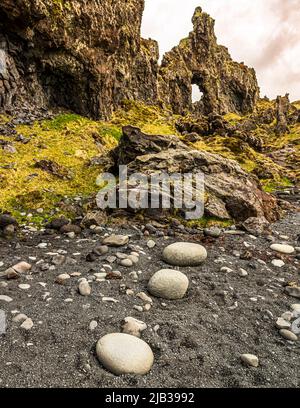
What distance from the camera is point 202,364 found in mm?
5008

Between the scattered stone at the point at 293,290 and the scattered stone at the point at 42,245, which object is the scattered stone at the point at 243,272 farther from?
the scattered stone at the point at 42,245

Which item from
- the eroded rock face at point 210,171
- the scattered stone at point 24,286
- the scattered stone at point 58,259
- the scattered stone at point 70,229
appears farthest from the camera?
the eroded rock face at point 210,171

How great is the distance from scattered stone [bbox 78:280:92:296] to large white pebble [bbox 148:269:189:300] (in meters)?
1.41

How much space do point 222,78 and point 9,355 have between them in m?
117

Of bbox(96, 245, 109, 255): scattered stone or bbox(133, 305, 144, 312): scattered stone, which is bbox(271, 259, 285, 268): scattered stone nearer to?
bbox(133, 305, 144, 312): scattered stone

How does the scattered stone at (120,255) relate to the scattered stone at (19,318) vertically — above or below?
above

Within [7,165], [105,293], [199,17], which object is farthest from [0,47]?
[199,17]

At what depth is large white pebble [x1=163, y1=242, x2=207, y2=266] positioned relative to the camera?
845cm

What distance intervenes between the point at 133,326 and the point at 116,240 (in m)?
4.09

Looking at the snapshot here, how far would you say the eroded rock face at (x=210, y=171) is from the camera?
12.9 meters

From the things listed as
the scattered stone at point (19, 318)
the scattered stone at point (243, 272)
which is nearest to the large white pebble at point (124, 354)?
the scattered stone at point (19, 318)

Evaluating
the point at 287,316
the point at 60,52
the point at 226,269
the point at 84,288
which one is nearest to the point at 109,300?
the point at 84,288

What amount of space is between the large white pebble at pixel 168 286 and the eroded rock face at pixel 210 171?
5738mm

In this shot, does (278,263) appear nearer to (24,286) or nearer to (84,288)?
(84,288)
